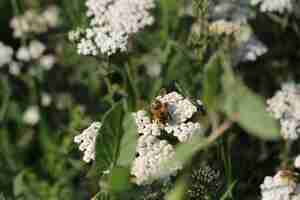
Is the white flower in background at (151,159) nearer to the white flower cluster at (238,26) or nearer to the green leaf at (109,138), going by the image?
the green leaf at (109,138)

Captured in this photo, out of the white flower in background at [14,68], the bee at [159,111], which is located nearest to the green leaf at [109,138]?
the bee at [159,111]

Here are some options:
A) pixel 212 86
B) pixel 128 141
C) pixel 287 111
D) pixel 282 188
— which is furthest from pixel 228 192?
pixel 212 86

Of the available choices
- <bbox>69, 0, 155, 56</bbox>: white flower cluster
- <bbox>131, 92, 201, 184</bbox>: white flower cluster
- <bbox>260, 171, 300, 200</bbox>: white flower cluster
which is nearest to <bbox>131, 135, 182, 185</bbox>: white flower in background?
<bbox>131, 92, 201, 184</bbox>: white flower cluster

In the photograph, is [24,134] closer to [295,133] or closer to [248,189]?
[248,189]

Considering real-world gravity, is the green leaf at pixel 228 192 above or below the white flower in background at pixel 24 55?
below

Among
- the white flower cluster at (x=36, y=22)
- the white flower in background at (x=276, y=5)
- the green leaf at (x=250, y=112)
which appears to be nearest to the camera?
the green leaf at (x=250, y=112)

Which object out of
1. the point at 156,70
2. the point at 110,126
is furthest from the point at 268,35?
the point at 110,126

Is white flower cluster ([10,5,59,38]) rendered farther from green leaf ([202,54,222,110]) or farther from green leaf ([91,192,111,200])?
green leaf ([202,54,222,110])
